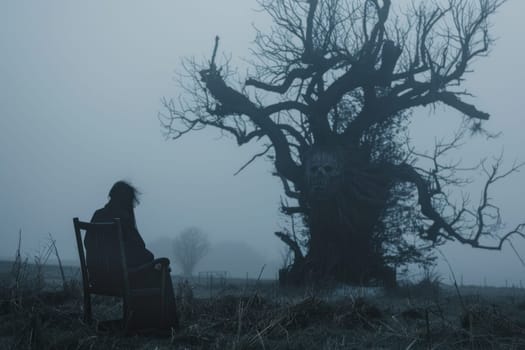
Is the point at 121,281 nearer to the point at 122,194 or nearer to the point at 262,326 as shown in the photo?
the point at 122,194

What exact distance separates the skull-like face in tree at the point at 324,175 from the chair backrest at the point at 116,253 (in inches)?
374

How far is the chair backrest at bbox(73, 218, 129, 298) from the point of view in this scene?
5129 mm

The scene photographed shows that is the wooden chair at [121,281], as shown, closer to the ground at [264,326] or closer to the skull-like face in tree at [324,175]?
the ground at [264,326]

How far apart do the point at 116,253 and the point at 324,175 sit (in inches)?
386

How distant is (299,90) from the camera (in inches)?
650

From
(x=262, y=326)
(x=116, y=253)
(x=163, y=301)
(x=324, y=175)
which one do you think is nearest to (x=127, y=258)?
(x=116, y=253)

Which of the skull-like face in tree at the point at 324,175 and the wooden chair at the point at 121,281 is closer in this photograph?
the wooden chair at the point at 121,281

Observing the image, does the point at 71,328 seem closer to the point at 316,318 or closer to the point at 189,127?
the point at 316,318

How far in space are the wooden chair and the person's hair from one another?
477 millimetres

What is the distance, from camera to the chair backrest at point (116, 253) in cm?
513

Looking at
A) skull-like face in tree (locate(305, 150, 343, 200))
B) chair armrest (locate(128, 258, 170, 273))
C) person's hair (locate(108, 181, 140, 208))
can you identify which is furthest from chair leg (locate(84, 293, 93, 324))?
skull-like face in tree (locate(305, 150, 343, 200))

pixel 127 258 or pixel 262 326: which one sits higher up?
pixel 127 258

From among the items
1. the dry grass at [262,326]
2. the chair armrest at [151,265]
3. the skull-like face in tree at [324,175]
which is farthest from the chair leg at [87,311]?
the skull-like face in tree at [324,175]

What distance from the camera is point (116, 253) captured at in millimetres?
5312
